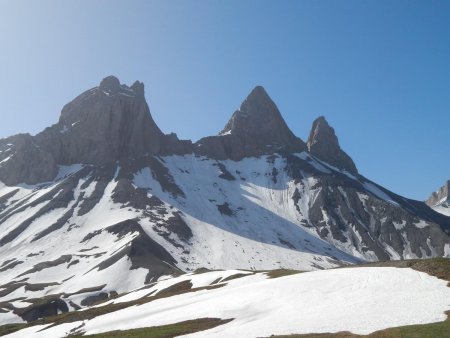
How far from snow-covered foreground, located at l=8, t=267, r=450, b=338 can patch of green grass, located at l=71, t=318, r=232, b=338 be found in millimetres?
1463

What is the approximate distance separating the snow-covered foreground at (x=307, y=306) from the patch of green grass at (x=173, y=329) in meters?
1.46

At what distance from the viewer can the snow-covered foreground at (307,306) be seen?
3500 centimetres

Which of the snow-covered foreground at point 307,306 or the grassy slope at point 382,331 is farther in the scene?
the snow-covered foreground at point 307,306

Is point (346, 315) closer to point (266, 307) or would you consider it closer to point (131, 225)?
point (266, 307)

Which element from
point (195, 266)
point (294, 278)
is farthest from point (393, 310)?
point (195, 266)

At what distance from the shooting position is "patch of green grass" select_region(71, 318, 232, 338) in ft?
132

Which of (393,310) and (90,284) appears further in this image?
(90,284)

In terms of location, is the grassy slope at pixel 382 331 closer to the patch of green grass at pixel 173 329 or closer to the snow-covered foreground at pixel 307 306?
the patch of green grass at pixel 173 329

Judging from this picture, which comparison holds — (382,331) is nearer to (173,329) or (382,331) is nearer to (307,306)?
(307,306)

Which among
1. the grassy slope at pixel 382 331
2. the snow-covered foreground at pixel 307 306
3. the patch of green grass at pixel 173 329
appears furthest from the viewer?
the patch of green grass at pixel 173 329

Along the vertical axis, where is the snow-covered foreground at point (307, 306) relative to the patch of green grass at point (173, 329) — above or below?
below

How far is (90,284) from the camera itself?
126m

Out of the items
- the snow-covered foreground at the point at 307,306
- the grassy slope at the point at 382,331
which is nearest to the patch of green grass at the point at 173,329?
the grassy slope at the point at 382,331

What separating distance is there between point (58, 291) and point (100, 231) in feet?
163
